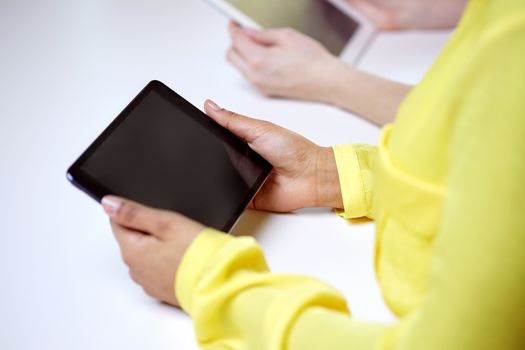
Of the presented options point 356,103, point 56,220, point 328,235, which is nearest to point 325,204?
point 328,235

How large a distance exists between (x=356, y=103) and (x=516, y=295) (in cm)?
49

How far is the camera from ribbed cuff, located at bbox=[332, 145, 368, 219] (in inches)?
29.7

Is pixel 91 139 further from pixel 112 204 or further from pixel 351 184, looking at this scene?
pixel 351 184

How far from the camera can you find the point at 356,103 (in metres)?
0.91

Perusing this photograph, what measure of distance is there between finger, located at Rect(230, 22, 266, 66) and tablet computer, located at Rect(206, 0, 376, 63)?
56 mm

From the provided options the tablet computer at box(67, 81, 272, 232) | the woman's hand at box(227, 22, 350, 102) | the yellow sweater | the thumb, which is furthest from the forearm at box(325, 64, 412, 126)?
the yellow sweater

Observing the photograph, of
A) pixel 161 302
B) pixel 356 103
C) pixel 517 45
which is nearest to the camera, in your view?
pixel 517 45

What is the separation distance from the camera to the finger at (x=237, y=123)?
2.43 ft

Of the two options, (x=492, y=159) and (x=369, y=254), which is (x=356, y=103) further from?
(x=492, y=159)

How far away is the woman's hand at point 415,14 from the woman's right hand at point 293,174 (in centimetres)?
38

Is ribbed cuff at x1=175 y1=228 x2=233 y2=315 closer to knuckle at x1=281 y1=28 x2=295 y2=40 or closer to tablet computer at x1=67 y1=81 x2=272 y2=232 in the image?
tablet computer at x1=67 y1=81 x2=272 y2=232

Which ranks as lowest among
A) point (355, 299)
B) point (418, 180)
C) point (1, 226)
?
point (1, 226)

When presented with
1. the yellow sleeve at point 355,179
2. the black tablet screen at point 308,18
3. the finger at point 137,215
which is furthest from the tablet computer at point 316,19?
the finger at point 137,215

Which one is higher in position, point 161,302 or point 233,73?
point 233,73
